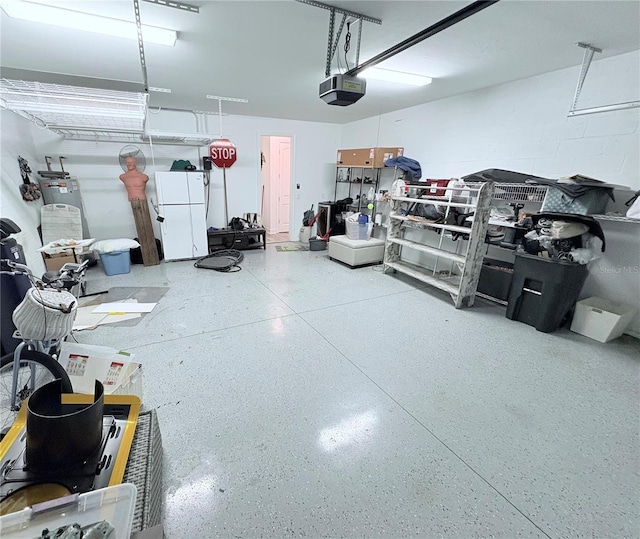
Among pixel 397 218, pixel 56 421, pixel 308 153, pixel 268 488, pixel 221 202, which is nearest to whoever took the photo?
pixel 56 421

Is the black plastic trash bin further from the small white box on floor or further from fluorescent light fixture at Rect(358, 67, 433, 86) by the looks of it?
fluorescent light fixture at Rect(358, 67, 433, 86)

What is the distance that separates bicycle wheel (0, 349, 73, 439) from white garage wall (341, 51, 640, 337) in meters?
4.53

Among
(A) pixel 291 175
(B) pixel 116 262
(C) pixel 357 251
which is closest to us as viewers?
(B) pixel 116 262

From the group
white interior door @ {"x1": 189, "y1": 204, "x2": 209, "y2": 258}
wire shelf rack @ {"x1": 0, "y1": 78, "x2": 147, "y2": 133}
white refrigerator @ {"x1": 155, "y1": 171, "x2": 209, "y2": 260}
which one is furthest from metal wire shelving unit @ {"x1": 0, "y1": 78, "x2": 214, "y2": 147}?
white interior door @ {"x1": 189, "y1": 204, "x2": 209, "y2": 258}

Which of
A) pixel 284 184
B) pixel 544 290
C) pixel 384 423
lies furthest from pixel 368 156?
pixel 384 423

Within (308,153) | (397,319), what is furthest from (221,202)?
(397,319)

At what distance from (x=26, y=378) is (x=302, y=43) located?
322cm

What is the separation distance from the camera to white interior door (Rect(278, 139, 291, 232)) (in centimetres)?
697

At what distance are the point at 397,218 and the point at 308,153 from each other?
3.19 meters

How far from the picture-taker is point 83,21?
2.14m

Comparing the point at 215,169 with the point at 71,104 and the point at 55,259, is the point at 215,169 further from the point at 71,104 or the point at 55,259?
the point at 55,259

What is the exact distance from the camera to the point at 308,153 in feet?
21.7

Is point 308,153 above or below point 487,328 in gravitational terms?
above

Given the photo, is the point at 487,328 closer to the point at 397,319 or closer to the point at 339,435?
the point at 397,319
